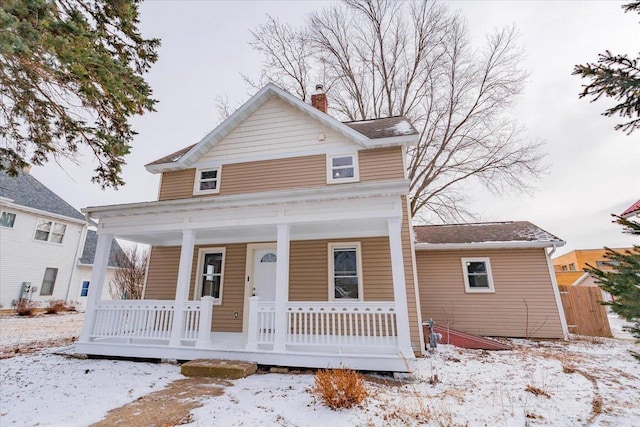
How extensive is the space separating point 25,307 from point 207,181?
12.5 m

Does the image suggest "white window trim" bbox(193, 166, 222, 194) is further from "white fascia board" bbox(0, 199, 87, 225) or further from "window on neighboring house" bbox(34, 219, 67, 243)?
"window on neighboring house" bbox(34, 219, 67, 243)

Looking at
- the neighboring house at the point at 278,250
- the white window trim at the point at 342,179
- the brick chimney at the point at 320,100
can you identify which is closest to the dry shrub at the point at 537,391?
the neighboring house at the point at 278,250

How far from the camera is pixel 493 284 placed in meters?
9.29

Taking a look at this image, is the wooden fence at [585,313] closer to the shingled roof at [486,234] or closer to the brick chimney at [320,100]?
the shingled roof at [486,234]

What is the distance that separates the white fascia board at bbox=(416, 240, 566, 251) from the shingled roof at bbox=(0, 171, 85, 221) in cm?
1927

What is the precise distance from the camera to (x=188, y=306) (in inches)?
247

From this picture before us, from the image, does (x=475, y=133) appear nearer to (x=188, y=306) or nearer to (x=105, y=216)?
(x=188, y=306)

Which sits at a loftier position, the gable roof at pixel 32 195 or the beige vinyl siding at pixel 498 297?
the gable roof at pixel 32 195

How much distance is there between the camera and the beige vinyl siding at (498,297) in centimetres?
892

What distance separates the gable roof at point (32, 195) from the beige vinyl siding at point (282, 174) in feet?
35.8

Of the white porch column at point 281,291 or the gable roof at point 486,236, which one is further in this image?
the gable roof at point 486,236

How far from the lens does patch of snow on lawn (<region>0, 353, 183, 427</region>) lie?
3.63 metres

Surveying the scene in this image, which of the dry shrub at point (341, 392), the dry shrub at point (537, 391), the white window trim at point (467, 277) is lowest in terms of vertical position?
the dry shrub at point (537, 391)

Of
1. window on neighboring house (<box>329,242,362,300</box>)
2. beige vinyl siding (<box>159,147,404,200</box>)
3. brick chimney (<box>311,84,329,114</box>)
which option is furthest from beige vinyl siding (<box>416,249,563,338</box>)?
brick chimney (<box>311,84,329,114</box>)
